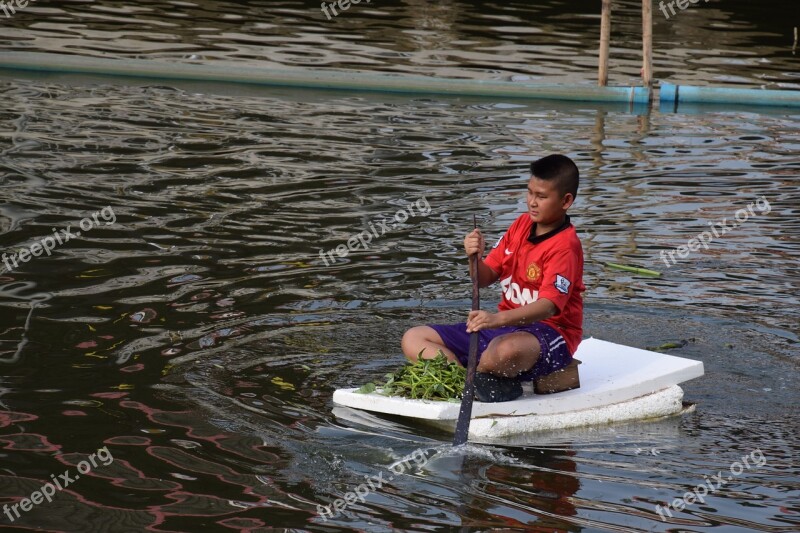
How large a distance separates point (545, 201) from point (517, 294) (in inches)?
19.8

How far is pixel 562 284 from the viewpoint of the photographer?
16.8 ft

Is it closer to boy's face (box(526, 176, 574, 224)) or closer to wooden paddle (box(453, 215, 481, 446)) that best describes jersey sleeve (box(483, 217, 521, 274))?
boy's face (box(526, 176, 574, 224))

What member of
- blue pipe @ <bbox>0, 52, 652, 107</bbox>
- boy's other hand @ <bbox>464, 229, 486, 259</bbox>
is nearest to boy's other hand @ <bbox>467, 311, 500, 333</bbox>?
boy's other hand @ <bbox>464, 229, 486, 259</bbox>

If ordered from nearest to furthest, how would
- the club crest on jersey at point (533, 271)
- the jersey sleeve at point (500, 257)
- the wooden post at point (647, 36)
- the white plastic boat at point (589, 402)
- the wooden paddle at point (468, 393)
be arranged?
the wooden paddle at point (468, 393) → the white plastic boat at point (589, 402) → the club crest on jersey at point (533, 271) → the jersey sleeve at point (500, 257) → the wooden post at point (647, 36)

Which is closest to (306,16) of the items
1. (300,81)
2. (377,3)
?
(377,3)

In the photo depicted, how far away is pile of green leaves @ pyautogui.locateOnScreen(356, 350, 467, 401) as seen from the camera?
5074 millimetres

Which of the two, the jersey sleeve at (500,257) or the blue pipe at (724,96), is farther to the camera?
the blue pipe at (724,96)

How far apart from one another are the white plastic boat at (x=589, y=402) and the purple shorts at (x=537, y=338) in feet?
0.42

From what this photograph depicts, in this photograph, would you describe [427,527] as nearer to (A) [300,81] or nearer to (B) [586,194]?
(B) [586,194]

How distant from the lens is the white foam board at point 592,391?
4.95 m

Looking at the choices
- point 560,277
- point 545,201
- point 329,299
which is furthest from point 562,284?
point 329,299

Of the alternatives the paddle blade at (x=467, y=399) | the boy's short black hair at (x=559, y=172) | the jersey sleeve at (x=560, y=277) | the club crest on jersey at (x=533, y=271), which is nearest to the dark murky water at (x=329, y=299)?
the paddle blade at (x=467, y=399)

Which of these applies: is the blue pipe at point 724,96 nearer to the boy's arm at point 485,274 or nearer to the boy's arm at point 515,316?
the boy's arm at point 485,274

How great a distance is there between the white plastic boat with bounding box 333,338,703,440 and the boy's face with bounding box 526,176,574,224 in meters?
0.82
